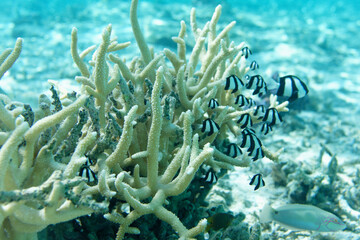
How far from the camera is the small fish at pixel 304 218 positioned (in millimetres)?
3107

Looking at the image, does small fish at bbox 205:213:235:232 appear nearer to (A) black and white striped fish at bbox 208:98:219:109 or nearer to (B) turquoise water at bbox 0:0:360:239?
(A) black and white striped fish at bbox 208:98:219:109


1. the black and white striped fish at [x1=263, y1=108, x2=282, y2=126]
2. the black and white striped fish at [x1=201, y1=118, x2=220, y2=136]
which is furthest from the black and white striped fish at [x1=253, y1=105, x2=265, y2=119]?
the black and white striped fish at [x1=201, y1=118, x2=220, y2=136]

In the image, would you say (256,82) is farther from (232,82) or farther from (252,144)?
(252,144)

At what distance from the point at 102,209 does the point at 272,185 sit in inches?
160

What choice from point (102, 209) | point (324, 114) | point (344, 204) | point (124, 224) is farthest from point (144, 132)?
point (324, 114)

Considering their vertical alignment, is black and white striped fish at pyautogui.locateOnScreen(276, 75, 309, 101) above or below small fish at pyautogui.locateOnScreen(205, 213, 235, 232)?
above

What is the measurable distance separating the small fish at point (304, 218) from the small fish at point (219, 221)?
0.46 metres

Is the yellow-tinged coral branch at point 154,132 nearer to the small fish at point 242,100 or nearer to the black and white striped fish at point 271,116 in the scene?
the small fish at point 242,100

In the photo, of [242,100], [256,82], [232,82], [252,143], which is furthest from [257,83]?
[252,143]

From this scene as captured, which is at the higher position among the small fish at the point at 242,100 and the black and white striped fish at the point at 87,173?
the small fish at the point at 242,100

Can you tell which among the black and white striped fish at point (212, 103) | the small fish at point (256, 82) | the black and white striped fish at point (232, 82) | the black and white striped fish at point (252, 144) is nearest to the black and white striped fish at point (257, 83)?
the small fish at point (256, 82)

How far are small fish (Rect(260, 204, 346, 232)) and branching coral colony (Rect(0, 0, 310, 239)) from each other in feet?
2.35

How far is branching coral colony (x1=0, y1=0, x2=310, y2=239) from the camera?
168cm

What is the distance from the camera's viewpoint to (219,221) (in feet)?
10.3
